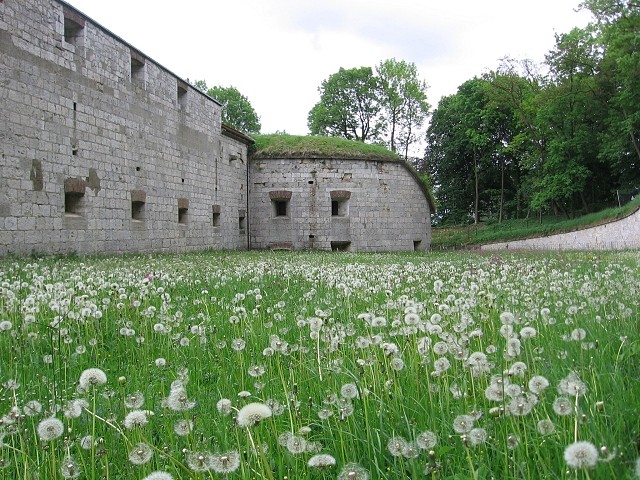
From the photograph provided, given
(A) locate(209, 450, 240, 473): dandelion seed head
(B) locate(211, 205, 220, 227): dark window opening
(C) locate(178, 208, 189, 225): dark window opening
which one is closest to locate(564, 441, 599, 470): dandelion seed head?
(A) locate(209, 450, 240, 473): dandelion seed head

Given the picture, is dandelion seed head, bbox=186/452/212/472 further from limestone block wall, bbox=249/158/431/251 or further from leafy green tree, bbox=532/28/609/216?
leafy green tree, bbox=532/28/609/216

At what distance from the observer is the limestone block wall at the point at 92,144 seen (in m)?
13.3

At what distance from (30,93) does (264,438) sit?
48.0 ft

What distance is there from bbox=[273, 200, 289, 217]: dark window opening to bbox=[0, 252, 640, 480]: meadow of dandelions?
2241cm

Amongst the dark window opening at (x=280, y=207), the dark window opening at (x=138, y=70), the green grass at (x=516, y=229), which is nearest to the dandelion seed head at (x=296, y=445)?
the dark window opening at (x=138, y=70)

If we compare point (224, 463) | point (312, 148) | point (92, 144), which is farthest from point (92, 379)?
point (312, 148)

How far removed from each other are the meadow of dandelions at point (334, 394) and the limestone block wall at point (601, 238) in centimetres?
1956

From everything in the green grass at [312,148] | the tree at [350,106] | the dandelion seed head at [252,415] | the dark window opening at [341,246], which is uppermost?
the tree at [350,106]

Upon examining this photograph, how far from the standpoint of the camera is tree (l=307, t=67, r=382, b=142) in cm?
5444

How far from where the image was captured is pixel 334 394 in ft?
7.54

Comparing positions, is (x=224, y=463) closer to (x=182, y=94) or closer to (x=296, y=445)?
(x=296, y=445)

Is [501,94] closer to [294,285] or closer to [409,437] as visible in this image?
[294,285]

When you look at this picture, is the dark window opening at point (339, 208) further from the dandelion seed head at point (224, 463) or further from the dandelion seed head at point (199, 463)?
the dandelion seed head at point (224, 463)

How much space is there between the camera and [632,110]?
3045 centimetres
